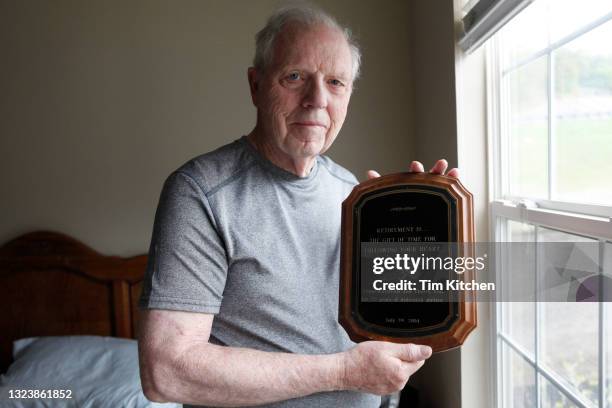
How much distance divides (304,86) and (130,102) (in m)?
1.69

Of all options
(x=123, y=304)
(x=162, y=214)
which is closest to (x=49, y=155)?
(x=123, y=304)

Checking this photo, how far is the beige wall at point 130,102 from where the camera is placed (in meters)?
2.39

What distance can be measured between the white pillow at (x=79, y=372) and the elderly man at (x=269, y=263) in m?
1.11

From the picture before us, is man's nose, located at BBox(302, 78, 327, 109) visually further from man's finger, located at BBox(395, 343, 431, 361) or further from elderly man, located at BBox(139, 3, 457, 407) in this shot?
man's finger, located at BBox(395, 343, 431, 361)

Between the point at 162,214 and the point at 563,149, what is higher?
the point at 563,149

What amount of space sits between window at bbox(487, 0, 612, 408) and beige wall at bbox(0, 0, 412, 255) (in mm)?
904

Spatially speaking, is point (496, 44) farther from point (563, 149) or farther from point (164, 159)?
point (164, 159)

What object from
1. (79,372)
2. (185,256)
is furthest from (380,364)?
(79,372)

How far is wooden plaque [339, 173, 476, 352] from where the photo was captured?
868 millimetres

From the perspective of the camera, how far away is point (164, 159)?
2455 mm

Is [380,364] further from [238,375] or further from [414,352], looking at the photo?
[238,375]

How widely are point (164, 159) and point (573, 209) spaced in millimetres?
1877

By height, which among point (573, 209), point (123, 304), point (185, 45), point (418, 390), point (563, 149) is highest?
point (185, 45)

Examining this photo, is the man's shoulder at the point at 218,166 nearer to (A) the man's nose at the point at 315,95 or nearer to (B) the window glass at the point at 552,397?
(A) the man's nose at the point at 315,95
